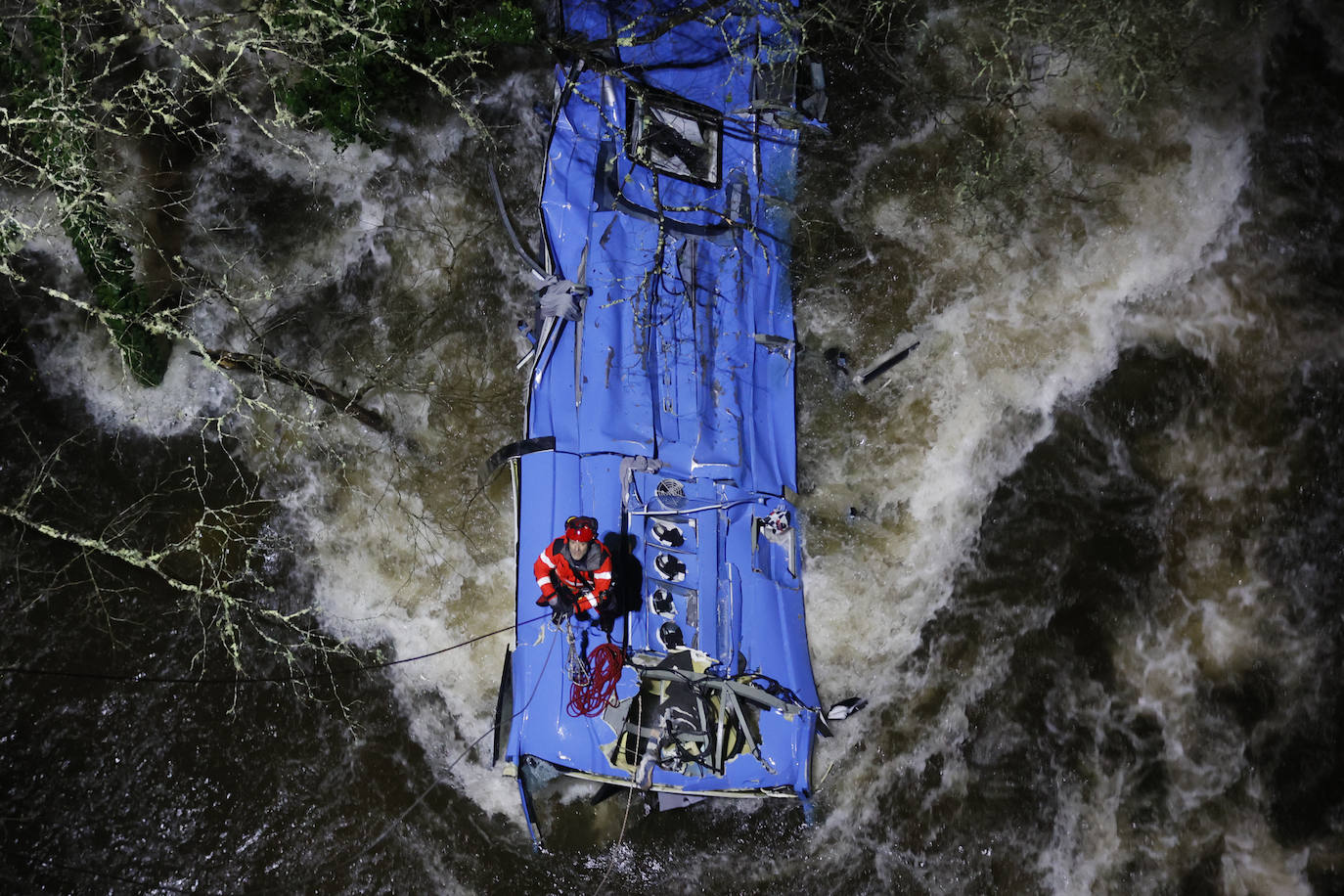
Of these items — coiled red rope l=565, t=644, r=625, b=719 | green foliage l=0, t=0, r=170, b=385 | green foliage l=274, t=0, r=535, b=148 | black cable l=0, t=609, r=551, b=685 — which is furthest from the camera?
black cable l=0, t=609, r=551, b=685

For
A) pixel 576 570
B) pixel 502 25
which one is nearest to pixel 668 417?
pixel 576 570

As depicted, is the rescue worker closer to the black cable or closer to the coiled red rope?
the coiled red rope

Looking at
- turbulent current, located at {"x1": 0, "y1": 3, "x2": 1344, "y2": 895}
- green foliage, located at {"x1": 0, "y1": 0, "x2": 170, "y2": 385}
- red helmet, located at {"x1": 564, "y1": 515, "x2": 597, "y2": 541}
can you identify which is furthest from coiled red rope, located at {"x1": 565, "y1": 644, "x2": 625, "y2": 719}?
green foliage, located at {"x1": 0, "y1": 0, "x2": 170, "y2": 385}

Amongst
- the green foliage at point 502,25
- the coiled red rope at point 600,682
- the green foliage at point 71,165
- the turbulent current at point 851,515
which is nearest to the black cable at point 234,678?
the turbulent current at point 851,515

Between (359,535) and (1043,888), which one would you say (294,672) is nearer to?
(359,535)

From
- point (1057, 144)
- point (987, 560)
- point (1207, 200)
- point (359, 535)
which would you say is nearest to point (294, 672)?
point (359, 535)

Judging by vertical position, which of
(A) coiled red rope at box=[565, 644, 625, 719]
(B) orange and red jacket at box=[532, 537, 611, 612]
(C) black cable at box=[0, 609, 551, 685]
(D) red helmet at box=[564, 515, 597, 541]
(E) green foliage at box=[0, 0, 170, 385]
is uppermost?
(E) green foliage at box=[0, 0, 170, 385]

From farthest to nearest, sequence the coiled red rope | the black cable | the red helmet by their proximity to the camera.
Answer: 1. the black cable
2. the coiled red rope
3. the red helmet
